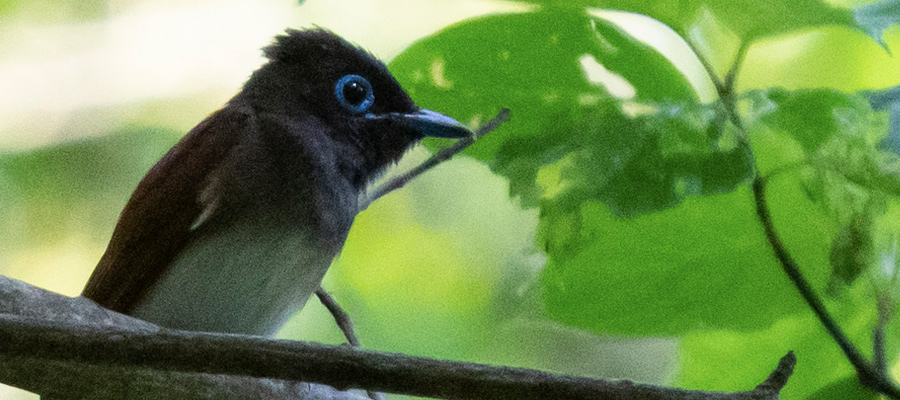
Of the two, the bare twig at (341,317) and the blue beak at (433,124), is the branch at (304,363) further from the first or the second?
the bare twig at (341,317)

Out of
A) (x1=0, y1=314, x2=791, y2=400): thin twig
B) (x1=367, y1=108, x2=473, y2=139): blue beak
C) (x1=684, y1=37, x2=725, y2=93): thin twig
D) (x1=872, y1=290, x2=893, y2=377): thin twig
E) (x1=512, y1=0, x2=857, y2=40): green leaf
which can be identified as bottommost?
(x1=872, y1=290, x2=893, y2=377): thin twig

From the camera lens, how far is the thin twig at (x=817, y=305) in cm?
63

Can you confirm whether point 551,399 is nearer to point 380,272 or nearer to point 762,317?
point 762,317

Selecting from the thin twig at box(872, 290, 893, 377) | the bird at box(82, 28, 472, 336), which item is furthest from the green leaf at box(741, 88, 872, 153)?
the bird at box(82, 28, 472, 336)

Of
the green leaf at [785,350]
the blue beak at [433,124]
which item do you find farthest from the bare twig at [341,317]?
the green leaf at [785,350]

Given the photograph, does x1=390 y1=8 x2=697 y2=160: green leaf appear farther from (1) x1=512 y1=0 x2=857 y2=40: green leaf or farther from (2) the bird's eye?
(2) the bird's eye

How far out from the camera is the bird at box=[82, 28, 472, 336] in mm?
903

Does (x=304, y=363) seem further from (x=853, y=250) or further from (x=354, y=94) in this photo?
(x=354, y=94)

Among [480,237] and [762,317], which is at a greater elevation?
[762,317]

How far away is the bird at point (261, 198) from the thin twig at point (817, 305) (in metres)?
0.26

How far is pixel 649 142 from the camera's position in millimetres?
621

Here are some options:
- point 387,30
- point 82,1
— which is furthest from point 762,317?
point 82,1

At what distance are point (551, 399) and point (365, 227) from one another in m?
0.77

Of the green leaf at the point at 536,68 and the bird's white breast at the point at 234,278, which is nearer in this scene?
the green leaf at the point at 536,68
